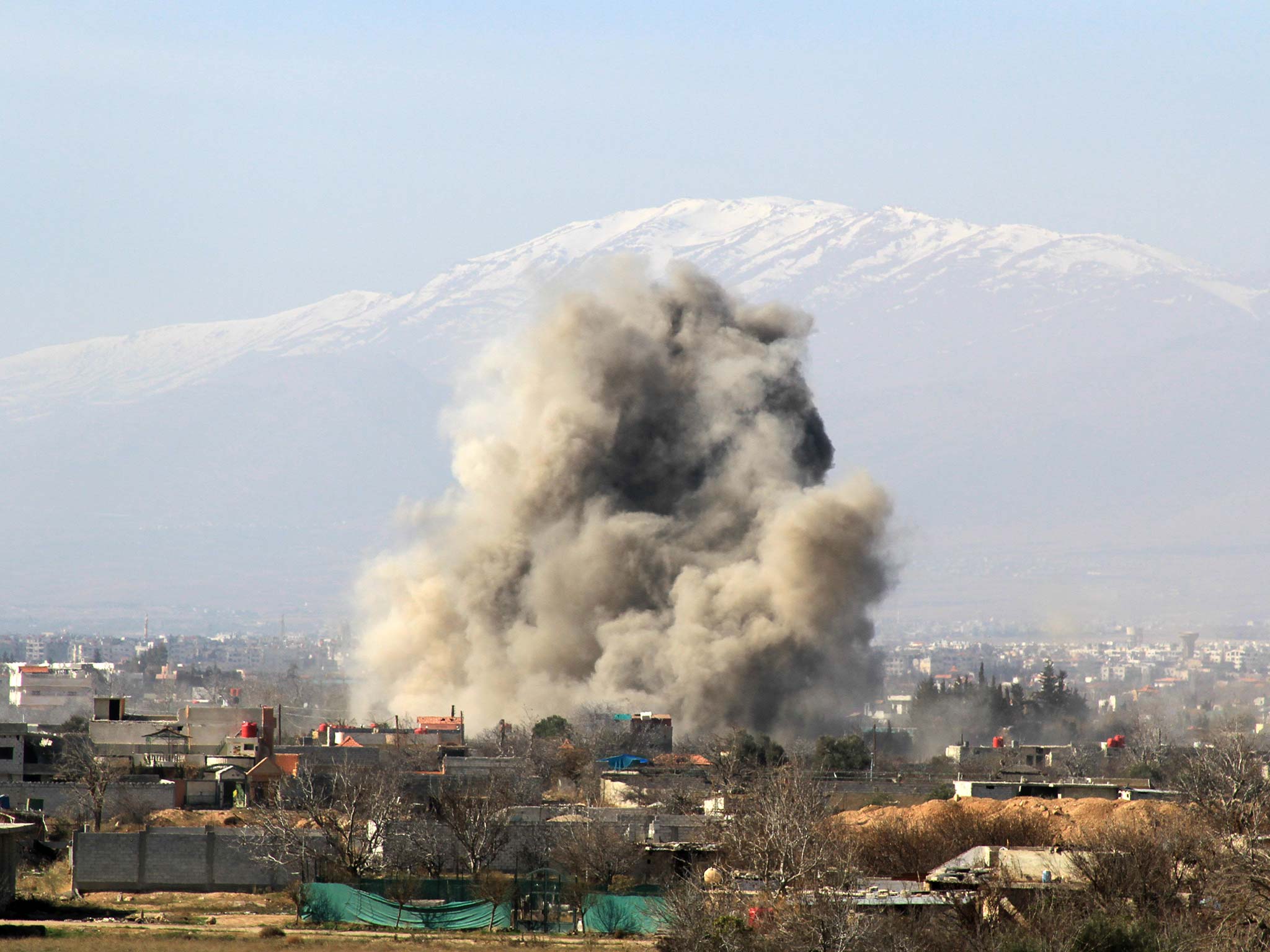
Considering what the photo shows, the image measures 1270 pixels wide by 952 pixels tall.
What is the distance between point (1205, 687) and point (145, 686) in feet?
290

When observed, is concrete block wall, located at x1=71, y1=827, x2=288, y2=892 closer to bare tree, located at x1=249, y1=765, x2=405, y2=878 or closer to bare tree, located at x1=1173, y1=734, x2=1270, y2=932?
bare tree, located at x1=249, y1=765, x2=405, y2=878

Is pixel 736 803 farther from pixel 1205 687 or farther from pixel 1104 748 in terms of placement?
pixel 1205 687

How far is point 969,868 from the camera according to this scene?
30.6m

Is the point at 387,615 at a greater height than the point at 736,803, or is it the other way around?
the point at 387,615

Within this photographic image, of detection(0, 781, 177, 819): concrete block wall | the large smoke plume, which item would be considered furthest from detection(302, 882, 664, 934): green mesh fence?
the large smoke plume

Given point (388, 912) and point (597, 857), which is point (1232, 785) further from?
point (388, 912)

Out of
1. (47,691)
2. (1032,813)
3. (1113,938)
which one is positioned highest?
(47,691)

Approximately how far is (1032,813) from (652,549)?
3206 centimetres

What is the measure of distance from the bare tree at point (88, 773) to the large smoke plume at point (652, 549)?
20.6m

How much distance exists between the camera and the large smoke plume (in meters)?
69.9

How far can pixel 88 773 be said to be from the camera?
47.7m

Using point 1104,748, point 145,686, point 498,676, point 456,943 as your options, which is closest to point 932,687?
point 1104,748

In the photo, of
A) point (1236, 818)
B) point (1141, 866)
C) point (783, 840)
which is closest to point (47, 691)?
point (783, 840)

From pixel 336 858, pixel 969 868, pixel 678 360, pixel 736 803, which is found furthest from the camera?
pixel 678 360
